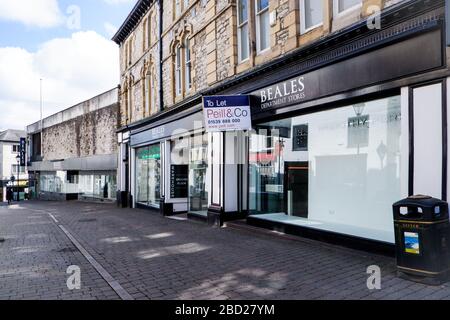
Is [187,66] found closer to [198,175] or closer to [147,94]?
[198,175]

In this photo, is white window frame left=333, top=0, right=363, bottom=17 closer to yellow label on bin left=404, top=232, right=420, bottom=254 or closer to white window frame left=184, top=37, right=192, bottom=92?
yellow label on bin left=404, top=232, right=420, bottom=254

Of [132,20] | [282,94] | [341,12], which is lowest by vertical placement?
[282,94]

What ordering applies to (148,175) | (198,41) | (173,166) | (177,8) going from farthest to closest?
(148,175) < (173,166) < (177,8) < (198,41)

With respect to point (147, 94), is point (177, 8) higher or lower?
higher

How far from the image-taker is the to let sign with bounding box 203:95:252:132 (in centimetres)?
979

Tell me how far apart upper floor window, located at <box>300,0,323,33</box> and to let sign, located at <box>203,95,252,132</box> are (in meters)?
2.56

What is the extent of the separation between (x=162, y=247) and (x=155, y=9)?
42.6ft

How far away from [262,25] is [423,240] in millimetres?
7365

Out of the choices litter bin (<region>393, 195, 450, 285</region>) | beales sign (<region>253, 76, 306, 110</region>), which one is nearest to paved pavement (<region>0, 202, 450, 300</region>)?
litter bin (<region>393, 195, 450, 285</region>)

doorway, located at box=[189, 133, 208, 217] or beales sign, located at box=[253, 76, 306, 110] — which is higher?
beales sign, located at box=[253, 76, 306, 110]

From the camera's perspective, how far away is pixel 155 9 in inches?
674

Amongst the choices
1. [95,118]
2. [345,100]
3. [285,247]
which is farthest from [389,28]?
[95,118]

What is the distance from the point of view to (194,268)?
622 centimetres

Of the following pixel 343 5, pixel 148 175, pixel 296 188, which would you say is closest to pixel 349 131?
pixel 296 188
